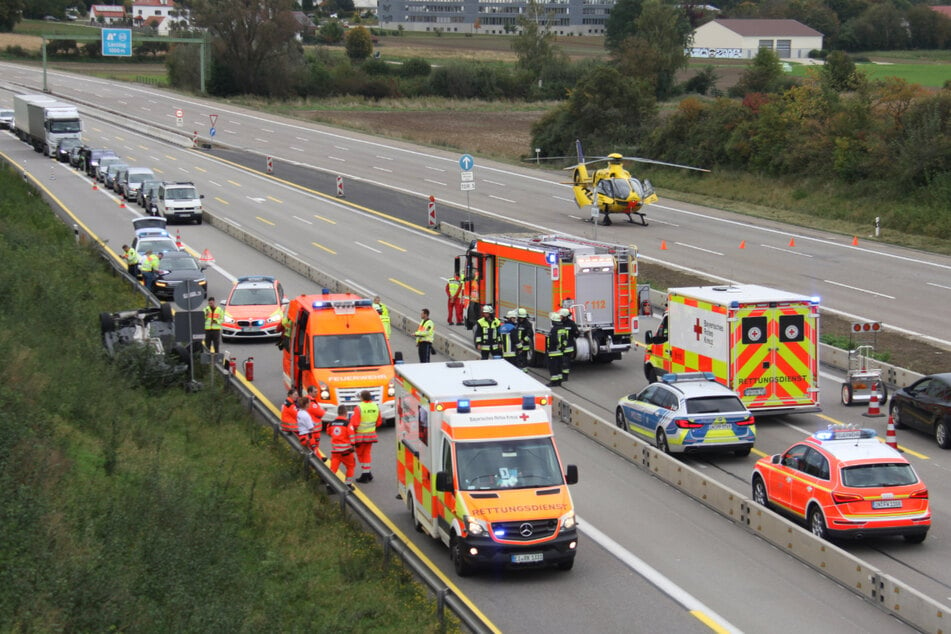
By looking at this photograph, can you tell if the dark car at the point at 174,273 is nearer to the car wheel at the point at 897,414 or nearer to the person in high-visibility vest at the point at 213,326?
the person in high-visibility vest at the point at 213,326

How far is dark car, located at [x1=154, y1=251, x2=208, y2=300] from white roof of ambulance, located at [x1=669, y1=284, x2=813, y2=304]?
1538 cm

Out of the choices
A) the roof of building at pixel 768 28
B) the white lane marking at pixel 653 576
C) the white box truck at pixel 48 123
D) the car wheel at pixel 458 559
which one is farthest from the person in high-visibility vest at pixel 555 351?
the roof of building at pixel 768 28

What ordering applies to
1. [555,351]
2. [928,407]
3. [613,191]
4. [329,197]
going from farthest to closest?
[329,197]
[613,191]
[555,351]
[928,407]

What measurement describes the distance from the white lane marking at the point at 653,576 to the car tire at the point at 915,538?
380 cm

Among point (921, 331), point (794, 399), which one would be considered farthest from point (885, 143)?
point (794, 399)

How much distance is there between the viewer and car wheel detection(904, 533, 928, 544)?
1736 centimetres

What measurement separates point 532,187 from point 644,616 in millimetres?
52813

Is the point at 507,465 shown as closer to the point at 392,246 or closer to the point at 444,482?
the point at 444,482

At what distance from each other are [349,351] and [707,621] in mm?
10488

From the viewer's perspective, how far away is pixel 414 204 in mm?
58781

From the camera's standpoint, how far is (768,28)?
171750 mm

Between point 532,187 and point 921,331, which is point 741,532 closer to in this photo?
point 921,331

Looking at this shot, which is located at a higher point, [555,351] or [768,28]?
[768,28]

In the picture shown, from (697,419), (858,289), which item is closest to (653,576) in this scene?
(697,419)
